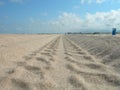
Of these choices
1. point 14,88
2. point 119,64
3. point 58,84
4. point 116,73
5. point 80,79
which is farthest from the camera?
point 119,64

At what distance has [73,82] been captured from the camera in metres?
5.39

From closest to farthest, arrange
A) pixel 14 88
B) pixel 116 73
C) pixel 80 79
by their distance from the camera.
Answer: pixel 14 88 → pixel 80 79 → pixel 116 73

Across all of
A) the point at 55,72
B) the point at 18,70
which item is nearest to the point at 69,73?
the point at 55,72

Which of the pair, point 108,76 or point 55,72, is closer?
point 108,76

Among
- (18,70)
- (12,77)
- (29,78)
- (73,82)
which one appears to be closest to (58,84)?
(73,82)

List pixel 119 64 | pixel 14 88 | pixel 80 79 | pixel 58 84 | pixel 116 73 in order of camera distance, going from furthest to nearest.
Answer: pixel 119 64 < pixel 116 73 < pixel 80 79 < pixel 58 84 < pixel 14 88

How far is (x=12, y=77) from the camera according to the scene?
5.69 metres

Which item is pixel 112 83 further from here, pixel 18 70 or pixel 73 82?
pixel 18 70

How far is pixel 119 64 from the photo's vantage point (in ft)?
24.3

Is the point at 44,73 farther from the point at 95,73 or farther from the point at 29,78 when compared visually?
the point at 95,73

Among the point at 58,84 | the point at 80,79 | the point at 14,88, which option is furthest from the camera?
the point at 80,79

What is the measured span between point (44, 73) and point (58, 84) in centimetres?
121

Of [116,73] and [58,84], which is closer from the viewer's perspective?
[58,84]

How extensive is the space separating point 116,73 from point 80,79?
146 centimetres
